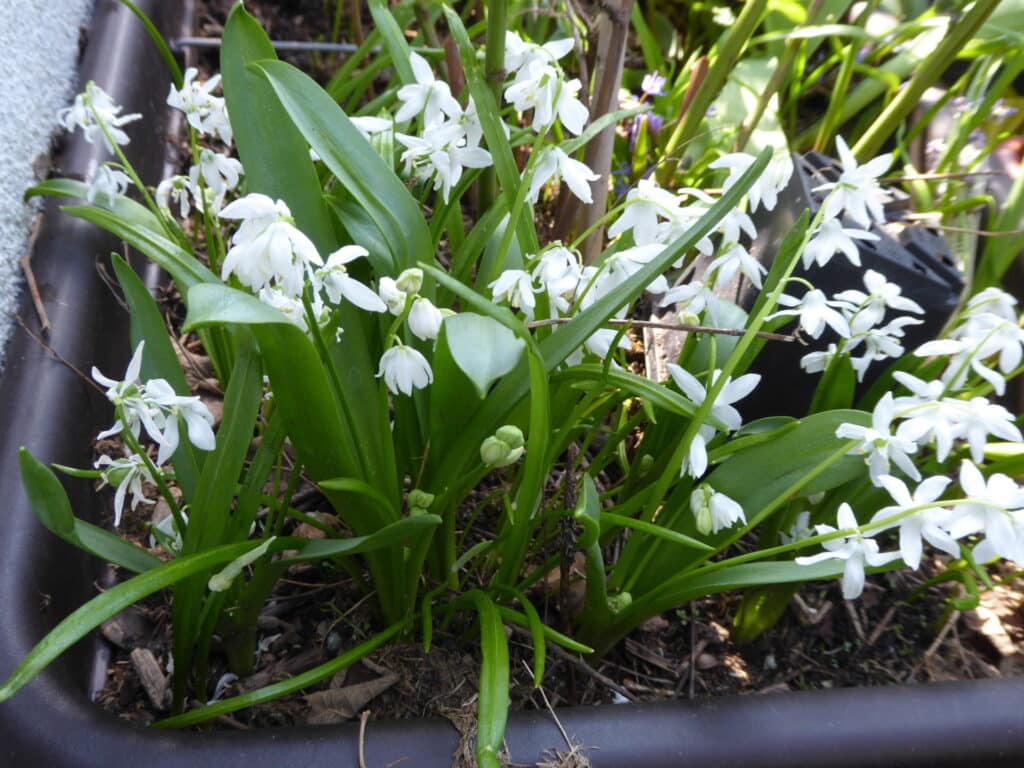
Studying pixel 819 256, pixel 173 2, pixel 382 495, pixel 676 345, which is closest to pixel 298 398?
pixel 382 495

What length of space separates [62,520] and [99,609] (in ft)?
0.28

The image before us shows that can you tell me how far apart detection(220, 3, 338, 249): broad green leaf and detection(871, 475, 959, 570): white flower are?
0.60 m

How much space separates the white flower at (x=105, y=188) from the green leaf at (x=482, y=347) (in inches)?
23.2

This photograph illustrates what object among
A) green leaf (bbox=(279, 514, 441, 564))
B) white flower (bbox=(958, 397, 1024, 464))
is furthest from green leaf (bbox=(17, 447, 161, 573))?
white flower (bbox=(958, 397, 1024, 464))

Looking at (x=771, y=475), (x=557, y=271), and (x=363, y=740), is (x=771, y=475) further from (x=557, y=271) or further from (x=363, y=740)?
(x=363, y=740)

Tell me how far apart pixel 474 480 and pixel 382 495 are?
107mm

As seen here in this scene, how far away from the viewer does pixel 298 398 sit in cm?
72

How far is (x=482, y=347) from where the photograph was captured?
65cm

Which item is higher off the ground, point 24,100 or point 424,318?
point 24,100

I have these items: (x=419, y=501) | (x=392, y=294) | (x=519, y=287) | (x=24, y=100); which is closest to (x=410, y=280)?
(x=392, y=294)

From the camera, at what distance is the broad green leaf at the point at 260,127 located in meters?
0.79

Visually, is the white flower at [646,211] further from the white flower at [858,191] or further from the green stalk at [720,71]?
the green stalk at [720,71]

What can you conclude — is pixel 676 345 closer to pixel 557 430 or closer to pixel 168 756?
pixel 557 430

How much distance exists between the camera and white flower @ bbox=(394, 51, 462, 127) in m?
0.87
